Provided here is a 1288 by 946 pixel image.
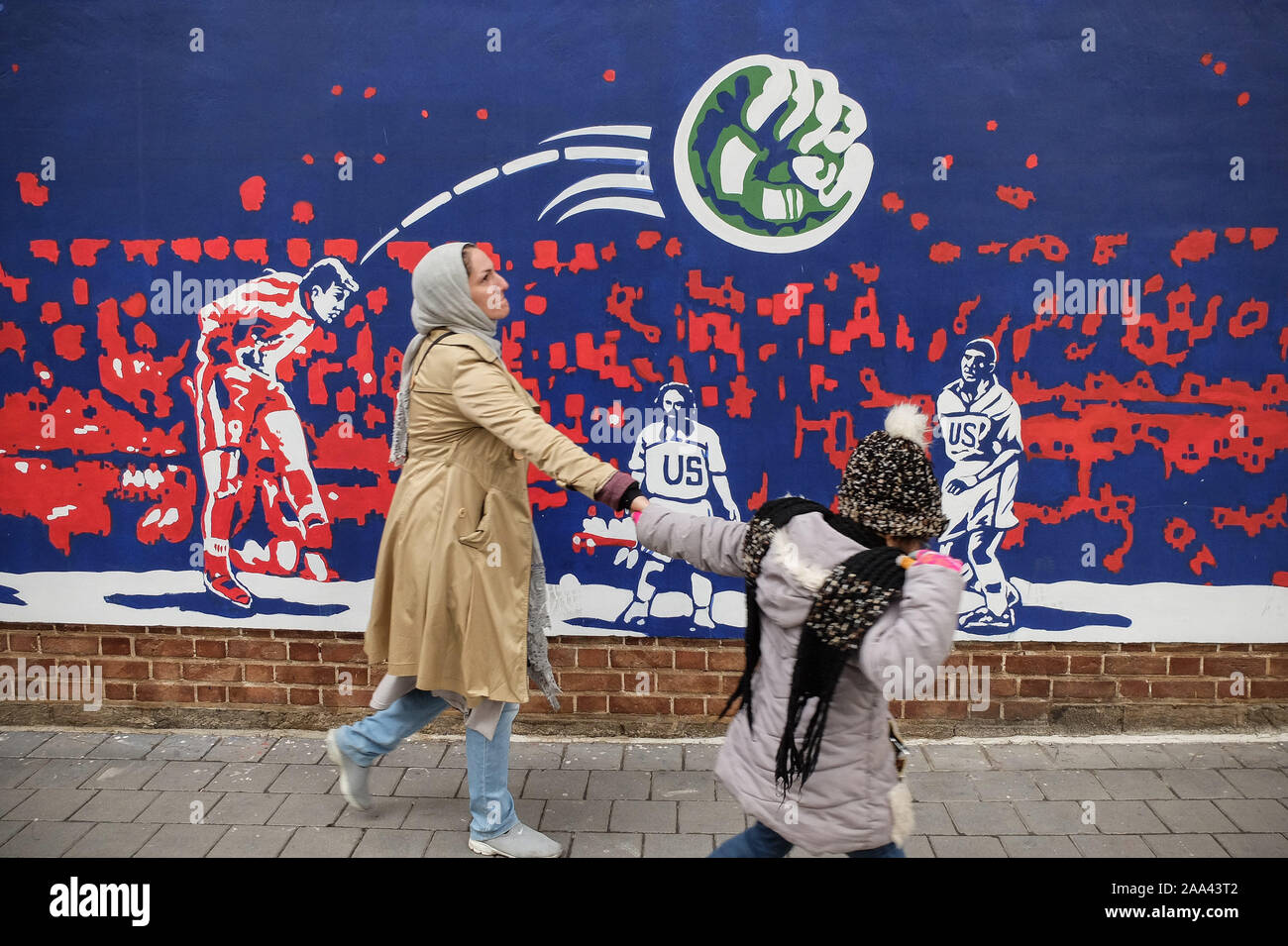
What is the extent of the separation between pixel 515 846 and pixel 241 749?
1585 millimetres

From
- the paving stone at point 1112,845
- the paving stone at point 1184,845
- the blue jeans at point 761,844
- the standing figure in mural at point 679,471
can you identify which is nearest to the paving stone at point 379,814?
the standing figure in mural at point 679,471

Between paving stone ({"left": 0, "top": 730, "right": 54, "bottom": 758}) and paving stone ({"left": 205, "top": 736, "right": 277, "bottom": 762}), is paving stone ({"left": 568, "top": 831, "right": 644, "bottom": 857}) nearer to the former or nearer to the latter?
paving stone ({"left": 205, "top": 736, "right": 277, "bottom": 762})

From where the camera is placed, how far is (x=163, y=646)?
187 inches

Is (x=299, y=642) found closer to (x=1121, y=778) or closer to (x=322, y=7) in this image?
(x=322, y=7)

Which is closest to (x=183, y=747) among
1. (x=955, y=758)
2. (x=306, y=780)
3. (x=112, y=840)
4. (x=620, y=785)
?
(x=306, y=780)

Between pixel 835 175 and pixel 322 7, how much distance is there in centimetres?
226

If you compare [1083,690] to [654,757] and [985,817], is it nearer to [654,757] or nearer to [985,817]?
[985,817]

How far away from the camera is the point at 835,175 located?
443cm

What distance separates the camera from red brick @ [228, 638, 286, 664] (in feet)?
15.5

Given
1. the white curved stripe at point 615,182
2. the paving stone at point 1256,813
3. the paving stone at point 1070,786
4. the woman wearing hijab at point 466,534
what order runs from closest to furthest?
the woman wearing hijab at point 466,534 < the paving stone at point 1256,813 < the paving stone at point 1070,786 < the white curved stripe at point 615,182

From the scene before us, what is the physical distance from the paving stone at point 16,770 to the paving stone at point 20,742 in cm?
6

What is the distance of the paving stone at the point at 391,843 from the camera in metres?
3.66

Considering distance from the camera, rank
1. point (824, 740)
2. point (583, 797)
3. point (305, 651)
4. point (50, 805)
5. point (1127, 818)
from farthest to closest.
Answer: point (305, 651) → point (583, 797) → point (50, 805) → point (1127, 818) → point (824, 740)

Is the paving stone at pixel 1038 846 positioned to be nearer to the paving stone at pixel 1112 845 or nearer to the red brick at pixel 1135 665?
the paving stone at pixel 1112 845
